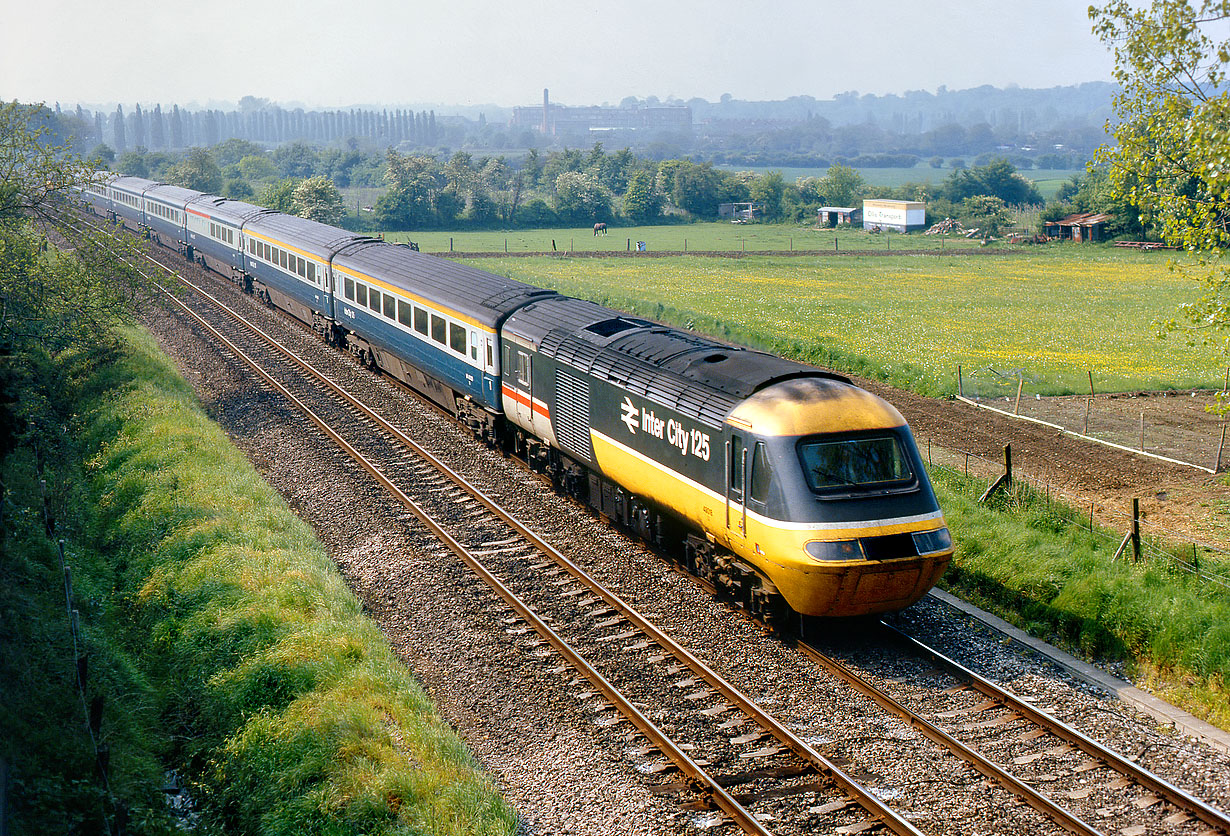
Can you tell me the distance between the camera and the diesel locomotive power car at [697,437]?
12.9 metres

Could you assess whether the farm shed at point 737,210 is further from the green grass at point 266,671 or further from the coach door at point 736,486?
the coach door at point 736,486

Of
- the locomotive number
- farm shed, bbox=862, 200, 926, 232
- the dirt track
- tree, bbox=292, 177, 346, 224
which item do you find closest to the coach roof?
the locomotive number

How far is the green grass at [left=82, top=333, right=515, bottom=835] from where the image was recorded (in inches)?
400

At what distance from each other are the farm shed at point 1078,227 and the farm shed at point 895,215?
1651cm

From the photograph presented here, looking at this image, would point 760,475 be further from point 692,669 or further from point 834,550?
point 692,669

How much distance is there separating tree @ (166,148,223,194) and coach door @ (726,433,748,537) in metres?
113

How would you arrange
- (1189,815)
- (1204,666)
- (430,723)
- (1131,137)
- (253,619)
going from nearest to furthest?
1. (1189,815)
2. (430,723)
3. (1204,666)
4. (253,619)
5. (1131,137)

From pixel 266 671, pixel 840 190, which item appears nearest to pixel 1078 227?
pixel 840 190

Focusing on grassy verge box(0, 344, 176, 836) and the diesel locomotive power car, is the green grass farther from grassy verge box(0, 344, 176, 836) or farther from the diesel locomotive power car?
the diesel locomotive power car

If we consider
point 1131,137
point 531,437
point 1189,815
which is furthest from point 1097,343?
point 1189,815

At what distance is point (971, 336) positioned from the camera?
146 feet

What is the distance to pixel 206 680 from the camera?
1316 cm

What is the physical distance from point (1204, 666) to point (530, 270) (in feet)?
188

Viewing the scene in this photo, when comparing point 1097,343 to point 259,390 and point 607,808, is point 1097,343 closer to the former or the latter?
point 259,390
